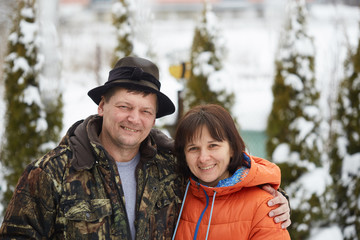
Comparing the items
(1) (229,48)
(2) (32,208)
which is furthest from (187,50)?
(2) (32,208)

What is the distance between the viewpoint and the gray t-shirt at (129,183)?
199 cm

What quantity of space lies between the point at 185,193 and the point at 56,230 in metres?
0.79

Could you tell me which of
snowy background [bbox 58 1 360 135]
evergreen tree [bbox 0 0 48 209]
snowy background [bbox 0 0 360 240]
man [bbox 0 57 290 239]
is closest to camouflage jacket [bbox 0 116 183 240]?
man [bbox 0 57 290 239]

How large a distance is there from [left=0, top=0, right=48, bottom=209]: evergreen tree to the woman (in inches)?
142

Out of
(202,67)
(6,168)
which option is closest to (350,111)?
(202,67)

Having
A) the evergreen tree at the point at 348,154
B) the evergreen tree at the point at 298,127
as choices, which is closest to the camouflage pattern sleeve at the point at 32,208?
the evergreen tree at the point at 298,127

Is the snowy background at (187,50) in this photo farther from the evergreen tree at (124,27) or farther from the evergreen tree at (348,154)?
the evergreen tree at (348,154)

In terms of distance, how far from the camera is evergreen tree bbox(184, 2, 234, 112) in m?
5.98

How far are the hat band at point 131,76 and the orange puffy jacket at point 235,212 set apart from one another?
0.69 m

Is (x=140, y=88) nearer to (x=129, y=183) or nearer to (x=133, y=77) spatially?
(x=133, y=77)

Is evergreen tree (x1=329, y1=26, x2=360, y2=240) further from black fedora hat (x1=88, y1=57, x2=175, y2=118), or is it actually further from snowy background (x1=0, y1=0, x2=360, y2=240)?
snowy background (x1=0, y1=0, x2=360, y2=240)

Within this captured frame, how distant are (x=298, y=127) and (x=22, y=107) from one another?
4121mm

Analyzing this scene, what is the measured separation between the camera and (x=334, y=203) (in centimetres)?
505

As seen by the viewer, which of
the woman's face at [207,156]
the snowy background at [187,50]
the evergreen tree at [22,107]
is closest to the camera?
the woman's face at [207,156]
